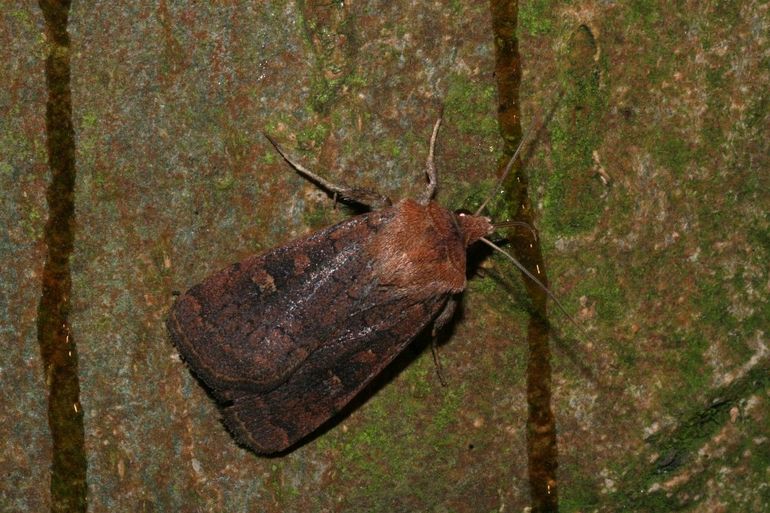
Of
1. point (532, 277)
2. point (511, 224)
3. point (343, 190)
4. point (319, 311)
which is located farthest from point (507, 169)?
point (319, 311)

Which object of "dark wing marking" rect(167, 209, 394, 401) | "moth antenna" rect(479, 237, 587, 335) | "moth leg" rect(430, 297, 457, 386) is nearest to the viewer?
"dark wing marking" rect(167, 209, 394, 401)

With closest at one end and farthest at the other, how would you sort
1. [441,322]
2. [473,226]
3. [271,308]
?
[271,308] → [473,226] → [441,322]

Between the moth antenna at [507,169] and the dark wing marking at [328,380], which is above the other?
the moth antenna at [507,169]

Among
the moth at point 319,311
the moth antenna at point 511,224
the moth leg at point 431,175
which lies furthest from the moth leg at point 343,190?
the moth antenna at point 511,224

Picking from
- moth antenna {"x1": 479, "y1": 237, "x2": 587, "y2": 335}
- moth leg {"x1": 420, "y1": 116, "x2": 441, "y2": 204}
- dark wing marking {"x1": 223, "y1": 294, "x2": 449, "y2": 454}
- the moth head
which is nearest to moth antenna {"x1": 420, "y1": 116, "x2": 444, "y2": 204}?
moth leg {"x1": 420, "y1": 116, "x2": 441, "y2": 204}

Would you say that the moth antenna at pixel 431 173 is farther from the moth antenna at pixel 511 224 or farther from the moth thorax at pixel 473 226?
the moth antenna at pixel 511 224

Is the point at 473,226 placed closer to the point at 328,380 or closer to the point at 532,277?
the point at 532,277

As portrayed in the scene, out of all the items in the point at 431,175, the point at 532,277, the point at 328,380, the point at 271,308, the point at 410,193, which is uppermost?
the point at 431,175

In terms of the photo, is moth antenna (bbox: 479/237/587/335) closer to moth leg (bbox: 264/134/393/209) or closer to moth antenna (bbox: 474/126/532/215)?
moth antenna (bbox: 474/126/532/215)
